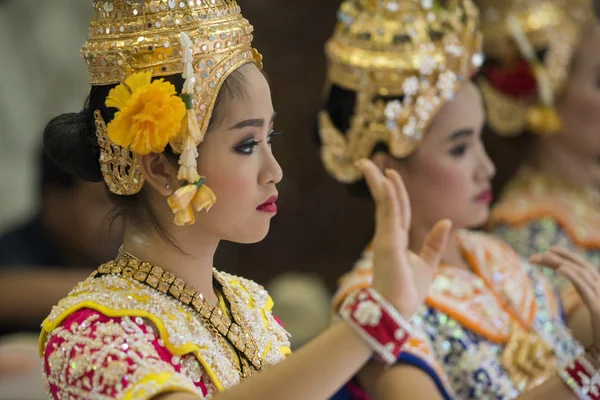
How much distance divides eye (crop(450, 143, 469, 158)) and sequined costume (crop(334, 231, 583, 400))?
0.25m

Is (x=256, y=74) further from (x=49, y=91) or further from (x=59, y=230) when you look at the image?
(x=49, y=91)

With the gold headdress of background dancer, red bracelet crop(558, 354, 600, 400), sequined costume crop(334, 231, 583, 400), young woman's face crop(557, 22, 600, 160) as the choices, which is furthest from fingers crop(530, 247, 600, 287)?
young woman's face crop(557, 22, 600, 160)

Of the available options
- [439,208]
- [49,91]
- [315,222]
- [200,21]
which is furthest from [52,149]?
[49,91]

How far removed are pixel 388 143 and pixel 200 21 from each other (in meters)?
0.78

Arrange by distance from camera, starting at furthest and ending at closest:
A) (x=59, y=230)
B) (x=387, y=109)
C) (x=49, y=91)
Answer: (x=49, y=91) → (x=59, y=230) → (x=387, y=109)

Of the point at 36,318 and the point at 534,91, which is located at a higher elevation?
the point at 534,91

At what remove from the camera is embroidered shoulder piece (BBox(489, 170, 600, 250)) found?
260 cm

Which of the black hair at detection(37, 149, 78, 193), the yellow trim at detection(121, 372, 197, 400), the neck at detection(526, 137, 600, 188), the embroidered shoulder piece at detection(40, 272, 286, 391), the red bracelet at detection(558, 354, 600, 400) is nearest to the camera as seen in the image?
the yellow trim at detection(121, 372, 197, 400)

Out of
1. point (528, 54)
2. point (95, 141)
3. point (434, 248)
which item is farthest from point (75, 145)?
point (528, 54)

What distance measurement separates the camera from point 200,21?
49.8 inches

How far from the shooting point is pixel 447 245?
2.07 meters

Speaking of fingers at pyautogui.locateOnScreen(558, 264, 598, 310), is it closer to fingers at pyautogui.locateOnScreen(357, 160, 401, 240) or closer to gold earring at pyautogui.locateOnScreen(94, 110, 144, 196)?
fingers at pyautogui.locateOnScreen(357, 160, 401, 240)

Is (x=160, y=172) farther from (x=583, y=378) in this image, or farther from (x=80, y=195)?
(x=80, y=195)

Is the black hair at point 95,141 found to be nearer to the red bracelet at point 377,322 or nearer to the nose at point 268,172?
the nose at point 268,172
